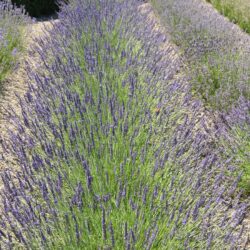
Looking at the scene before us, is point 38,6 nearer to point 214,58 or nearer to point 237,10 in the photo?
point 237,10

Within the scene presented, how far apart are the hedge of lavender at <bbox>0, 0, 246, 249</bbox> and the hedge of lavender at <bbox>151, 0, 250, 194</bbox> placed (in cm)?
22

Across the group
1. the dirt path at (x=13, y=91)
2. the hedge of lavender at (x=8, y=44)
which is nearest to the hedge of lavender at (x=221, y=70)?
the dirt path at (x=13, y=91)

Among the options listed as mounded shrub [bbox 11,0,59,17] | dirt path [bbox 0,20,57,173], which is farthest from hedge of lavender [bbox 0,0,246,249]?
mounded shrub [bbox 11,0,59,17]

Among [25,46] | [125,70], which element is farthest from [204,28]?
[25,46]

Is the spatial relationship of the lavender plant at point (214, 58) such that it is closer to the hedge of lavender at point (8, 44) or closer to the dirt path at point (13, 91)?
the dirt path at point (13, 91)

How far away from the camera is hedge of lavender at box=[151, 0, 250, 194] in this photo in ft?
9.33

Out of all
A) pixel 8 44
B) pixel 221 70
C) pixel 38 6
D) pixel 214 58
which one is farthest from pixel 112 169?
pixel 38 6

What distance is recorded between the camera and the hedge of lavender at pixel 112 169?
1722 mm

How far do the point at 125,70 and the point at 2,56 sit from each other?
6.50ft

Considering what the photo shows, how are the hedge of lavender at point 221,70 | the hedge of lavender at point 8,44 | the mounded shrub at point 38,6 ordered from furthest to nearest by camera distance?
the mounded shrub at point 38,6 < the hedge of lavender at point 8,44 < the hedge of lavender at point 221,70

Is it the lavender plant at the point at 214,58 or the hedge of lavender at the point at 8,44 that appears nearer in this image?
the lavender plant at the point at 214,58

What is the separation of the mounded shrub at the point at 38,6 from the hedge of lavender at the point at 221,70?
15.0ft

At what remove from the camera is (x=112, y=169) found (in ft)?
7.09

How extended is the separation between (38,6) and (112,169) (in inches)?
324
